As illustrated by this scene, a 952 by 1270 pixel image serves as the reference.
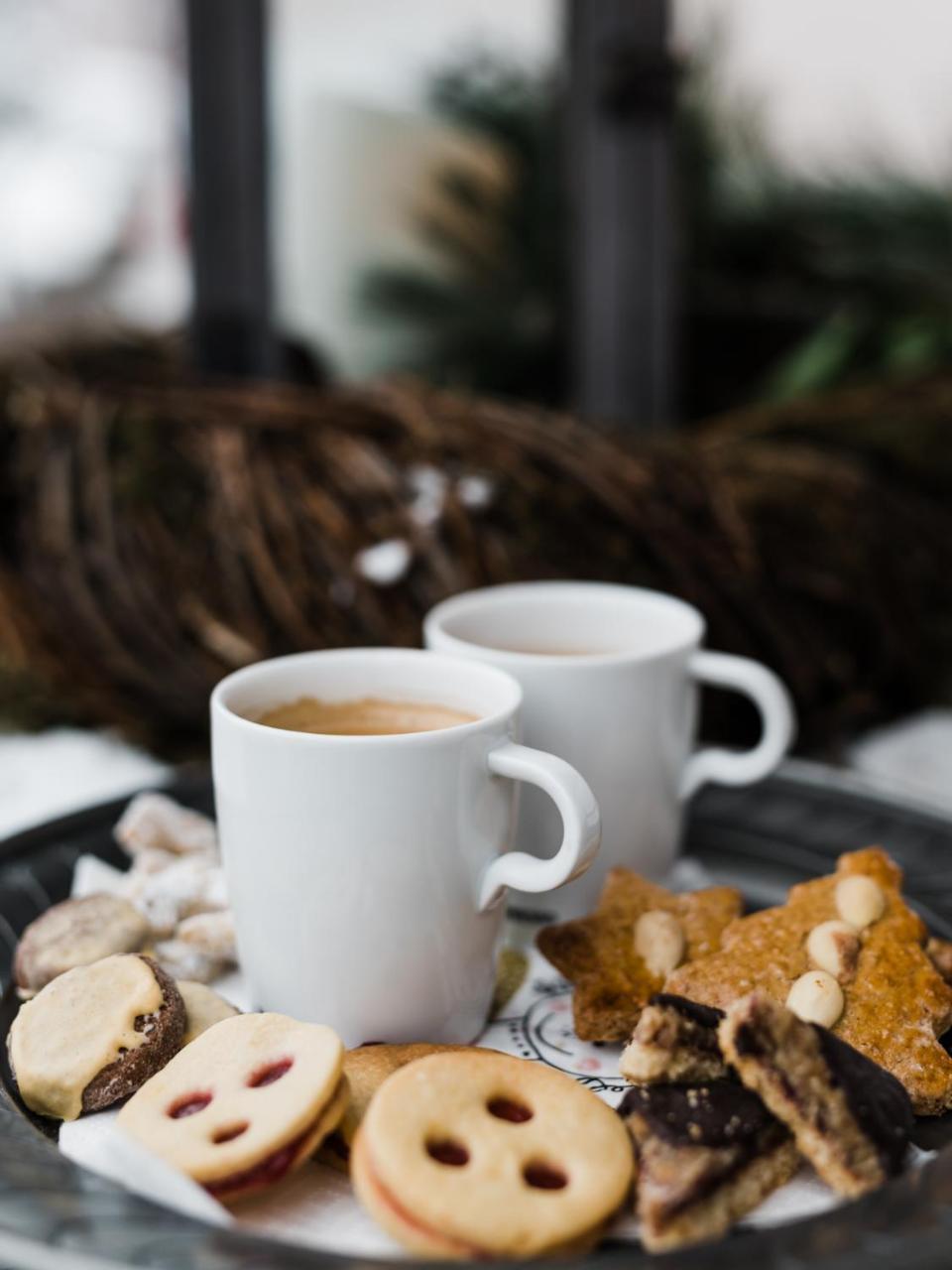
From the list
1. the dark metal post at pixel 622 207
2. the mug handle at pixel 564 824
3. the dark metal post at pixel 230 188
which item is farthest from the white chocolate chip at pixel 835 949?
the dark metal post at pixel 230 188

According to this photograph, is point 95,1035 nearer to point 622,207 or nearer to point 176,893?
point 176,893

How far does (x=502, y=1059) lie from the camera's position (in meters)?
0.49

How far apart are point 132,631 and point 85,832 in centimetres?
28

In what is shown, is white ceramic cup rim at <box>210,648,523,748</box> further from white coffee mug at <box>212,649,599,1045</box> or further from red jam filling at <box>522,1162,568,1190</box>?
red jam filling at <box>522,1162,568,1190</box>

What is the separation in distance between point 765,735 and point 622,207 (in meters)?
1.01

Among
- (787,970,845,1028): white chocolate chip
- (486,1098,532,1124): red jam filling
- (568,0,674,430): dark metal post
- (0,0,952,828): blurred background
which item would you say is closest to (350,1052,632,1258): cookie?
(486,1098,532,1124): red jam filling

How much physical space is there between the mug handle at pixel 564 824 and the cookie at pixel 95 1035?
0.14 metres

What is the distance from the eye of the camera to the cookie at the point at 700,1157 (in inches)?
16.5

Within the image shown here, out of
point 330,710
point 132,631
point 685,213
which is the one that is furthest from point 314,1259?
point 685,213

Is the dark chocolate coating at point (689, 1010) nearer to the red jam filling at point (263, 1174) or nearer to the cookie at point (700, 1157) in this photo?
the cookie at point (700, 1157)

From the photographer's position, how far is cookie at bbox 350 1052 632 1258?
404mm

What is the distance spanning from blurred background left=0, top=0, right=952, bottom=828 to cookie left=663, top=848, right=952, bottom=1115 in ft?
1.28

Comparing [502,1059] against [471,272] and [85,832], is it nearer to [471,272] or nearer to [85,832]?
[85,832]

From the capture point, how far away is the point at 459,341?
173 centimetres
